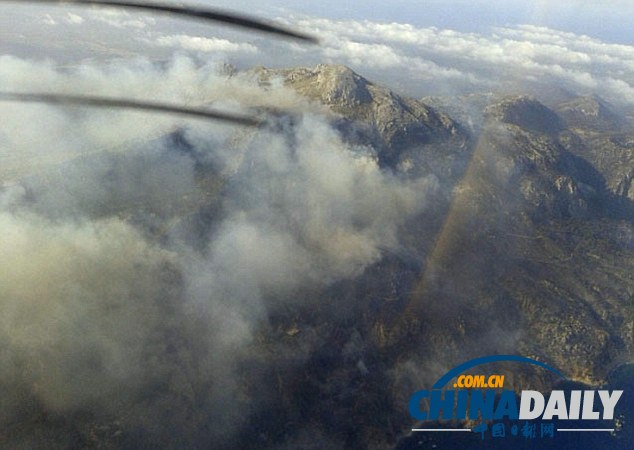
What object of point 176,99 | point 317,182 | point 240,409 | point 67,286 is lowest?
point 240,409

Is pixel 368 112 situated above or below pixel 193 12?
below

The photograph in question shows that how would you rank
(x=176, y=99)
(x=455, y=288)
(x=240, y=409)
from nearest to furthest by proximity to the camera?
(x=240, y=409) → (x=455, y=288) → (x=176, y=99)

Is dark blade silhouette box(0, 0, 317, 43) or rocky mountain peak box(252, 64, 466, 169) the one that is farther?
rocky mountain peak box(252, 64, 466, 169)

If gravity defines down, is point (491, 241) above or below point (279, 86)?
below

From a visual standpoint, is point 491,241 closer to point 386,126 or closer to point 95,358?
point 386,126

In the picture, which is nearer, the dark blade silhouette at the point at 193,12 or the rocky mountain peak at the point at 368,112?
the dark blade silhouette at the point at 193,12

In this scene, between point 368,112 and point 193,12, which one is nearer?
point 193,12

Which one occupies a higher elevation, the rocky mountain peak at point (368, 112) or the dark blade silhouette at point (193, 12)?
the dark blade silhouette at point (193, 12)

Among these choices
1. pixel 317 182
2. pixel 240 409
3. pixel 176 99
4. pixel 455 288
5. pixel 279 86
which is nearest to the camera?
pixel 240 409

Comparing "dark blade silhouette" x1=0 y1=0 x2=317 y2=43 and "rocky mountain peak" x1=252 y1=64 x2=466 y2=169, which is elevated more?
"dark blade silhouette" x1=0 y1=0 x2=317 y2=43

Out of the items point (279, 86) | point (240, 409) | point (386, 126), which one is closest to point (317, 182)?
point (386, 126)

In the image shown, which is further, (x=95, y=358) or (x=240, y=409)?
(x=240, y=409)
